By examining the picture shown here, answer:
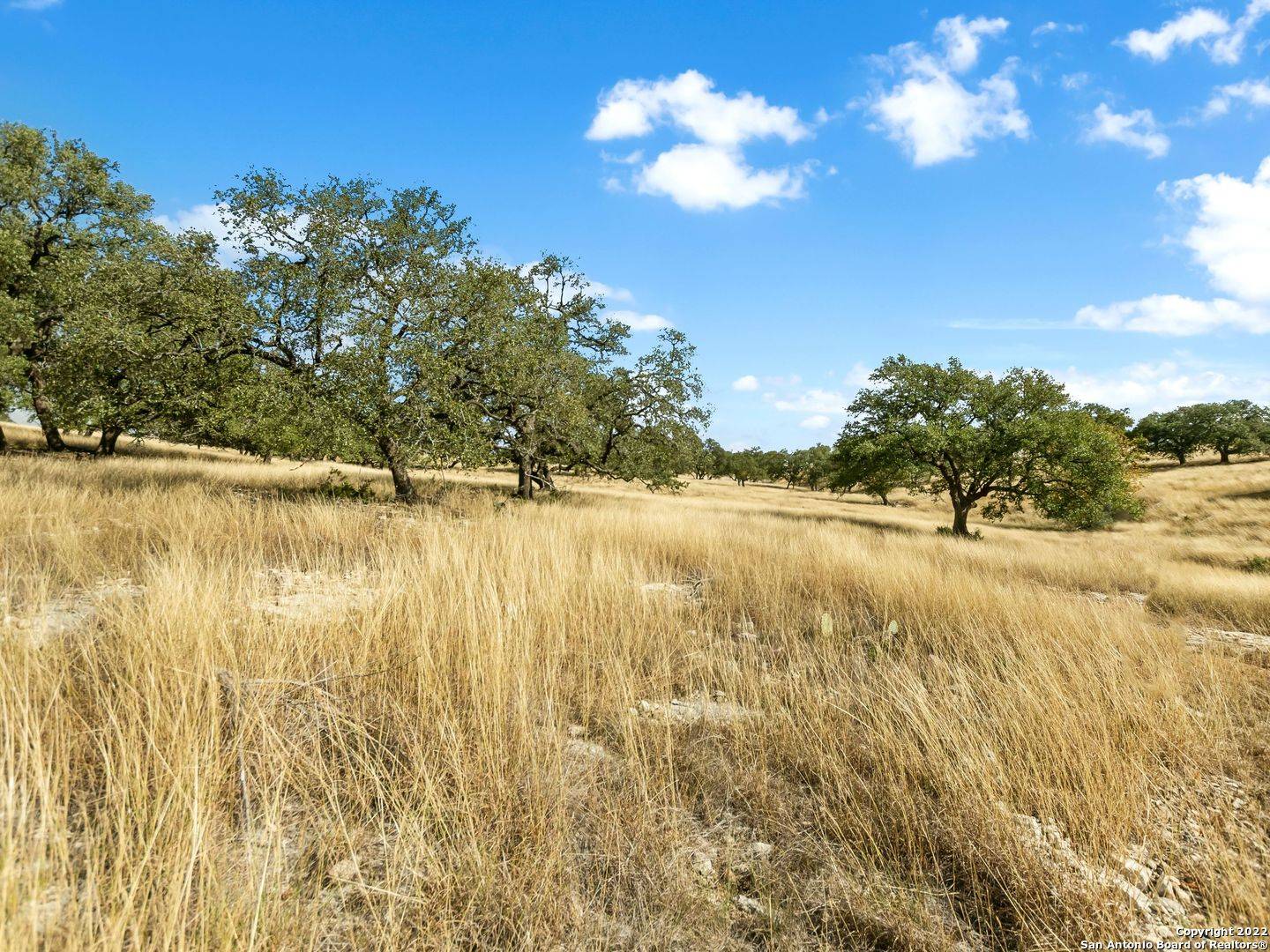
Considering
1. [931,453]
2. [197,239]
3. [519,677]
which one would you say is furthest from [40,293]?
[931,453]

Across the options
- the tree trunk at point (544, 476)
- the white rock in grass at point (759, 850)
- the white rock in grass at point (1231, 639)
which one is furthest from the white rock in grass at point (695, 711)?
the tree trunk at point (544, 476)

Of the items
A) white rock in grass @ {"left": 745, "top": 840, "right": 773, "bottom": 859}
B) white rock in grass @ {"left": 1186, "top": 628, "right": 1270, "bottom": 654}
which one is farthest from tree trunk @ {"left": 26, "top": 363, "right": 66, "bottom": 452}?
white rock in grass @ {"left": 1186, "top": 628, "right": 1270, "bottom": 654}

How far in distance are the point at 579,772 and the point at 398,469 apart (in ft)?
37.8

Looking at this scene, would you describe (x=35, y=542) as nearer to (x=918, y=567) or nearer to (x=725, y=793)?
(x=725, y=793)

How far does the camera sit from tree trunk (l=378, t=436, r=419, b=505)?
469 inches

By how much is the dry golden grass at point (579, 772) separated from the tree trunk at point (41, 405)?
19755 mm

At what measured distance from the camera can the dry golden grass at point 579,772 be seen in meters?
1.74

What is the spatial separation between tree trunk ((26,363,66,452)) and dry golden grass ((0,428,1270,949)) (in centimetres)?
1976

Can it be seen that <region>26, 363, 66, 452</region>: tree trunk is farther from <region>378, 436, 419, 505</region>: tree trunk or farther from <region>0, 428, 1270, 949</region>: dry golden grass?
<region>0, 428, 1270, 949</region>: dry golden grass

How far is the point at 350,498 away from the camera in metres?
12.2

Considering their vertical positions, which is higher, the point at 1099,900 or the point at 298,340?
the point at 298,340

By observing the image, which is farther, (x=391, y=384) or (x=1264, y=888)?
(x=391, y=384)

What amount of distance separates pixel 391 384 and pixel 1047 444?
75.8ft

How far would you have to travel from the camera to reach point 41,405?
1823 centimetres
